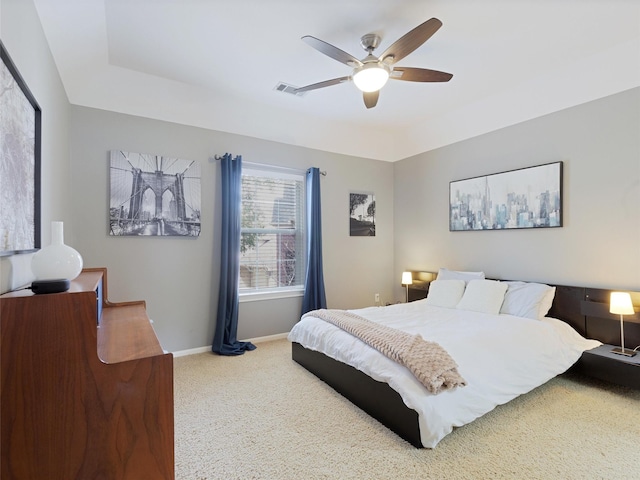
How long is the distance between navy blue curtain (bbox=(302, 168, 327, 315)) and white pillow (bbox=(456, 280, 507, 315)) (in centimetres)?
170

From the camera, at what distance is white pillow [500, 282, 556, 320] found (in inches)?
120

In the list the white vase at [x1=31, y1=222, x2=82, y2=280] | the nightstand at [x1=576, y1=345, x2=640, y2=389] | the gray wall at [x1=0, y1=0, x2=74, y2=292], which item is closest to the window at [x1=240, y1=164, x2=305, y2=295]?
the gray wall at [x1=0, y1=0, x2=74, y2=292]

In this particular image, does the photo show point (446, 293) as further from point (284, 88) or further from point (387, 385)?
point (284, 88)

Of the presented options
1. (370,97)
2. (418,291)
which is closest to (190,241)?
(370,97)

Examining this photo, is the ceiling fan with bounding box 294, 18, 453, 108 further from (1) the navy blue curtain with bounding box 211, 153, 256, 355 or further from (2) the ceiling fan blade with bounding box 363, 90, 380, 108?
(1) the navy blue curtain with bounding box 211, 153, 256, 355

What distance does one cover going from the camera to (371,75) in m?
2.43

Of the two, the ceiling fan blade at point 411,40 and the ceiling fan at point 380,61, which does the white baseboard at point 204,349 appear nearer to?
the ceiling fan at point 380,61

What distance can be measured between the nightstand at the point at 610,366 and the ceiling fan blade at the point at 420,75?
2569 millimetres

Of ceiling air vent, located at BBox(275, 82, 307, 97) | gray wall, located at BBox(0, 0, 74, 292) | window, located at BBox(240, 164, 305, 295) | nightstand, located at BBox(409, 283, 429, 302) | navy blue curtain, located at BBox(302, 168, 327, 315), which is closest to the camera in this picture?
gray wall, located at BBox(0, 0, 74, 292)

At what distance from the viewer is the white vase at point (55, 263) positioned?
1.25m

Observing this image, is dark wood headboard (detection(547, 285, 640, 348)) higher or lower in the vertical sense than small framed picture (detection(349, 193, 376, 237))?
lower

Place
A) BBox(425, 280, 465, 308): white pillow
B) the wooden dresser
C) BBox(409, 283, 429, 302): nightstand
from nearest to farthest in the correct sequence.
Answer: the wooden dresser < BBox(425, 280, 465, 308): white pillow < BBox(409, 283, 429, 302): nightstand

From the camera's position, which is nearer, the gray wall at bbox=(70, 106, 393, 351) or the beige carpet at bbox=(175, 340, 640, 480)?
the beige carpet at bbox=(175, 340, 640, 480)

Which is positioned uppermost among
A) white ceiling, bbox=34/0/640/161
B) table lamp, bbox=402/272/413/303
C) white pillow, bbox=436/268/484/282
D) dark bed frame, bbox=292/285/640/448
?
white ceiling, bbox=34/0/640/161
